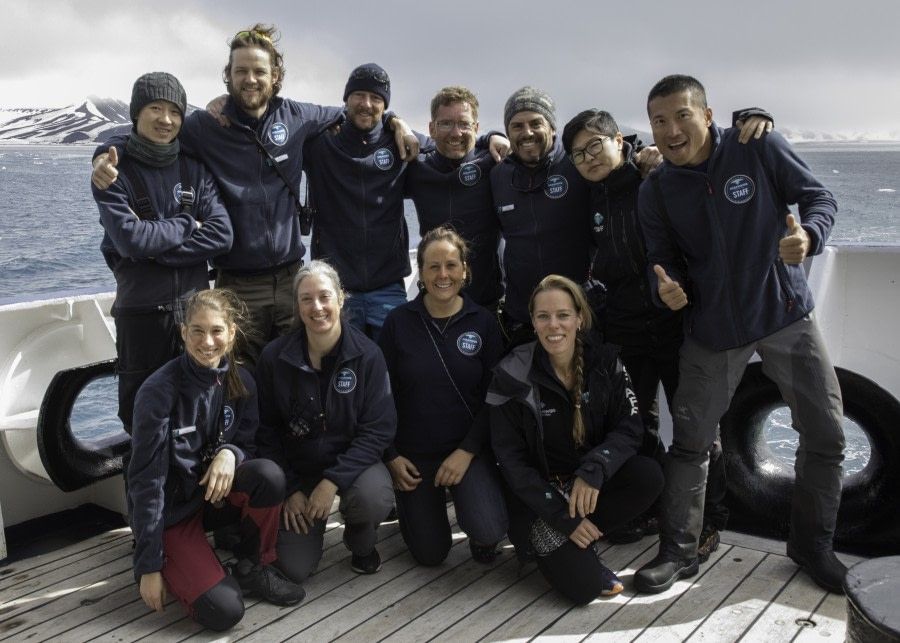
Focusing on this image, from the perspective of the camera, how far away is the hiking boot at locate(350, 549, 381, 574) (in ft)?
10.9

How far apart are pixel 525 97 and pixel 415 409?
1434 mm

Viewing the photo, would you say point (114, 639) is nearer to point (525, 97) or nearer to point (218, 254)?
point (218, 254)

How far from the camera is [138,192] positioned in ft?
10.7

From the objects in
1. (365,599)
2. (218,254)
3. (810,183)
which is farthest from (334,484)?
(810,183)

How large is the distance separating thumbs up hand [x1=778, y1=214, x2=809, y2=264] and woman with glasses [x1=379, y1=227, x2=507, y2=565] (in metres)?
1.25

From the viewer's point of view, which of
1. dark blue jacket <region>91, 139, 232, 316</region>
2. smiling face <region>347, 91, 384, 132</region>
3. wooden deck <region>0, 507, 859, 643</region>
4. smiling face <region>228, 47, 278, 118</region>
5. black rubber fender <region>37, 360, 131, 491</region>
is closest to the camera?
wooden deck <region>0, 507, 859, 643</region>

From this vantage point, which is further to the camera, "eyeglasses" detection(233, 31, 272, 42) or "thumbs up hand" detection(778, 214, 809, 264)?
"eyeglasses" detection(233, 31, 272, 42)

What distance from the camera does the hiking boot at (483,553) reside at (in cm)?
340

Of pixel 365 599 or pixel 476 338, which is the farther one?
pixel 476 338

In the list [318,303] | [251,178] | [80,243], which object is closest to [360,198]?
[251,178]

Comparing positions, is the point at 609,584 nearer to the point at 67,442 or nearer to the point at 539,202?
the point at 539,202

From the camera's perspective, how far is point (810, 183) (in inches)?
114

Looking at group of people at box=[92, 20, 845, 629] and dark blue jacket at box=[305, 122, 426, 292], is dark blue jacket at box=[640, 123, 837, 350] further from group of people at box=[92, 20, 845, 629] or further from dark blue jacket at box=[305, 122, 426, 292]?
dark blue jacket at box=[305, 122, 426, 292]

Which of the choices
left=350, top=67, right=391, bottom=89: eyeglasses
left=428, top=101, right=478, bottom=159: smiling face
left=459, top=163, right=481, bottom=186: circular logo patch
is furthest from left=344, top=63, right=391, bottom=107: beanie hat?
left=459, top=163, right=481, bottom=186: circular logo patch
